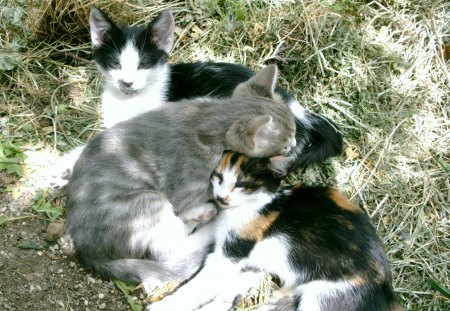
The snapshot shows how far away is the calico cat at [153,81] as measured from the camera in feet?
13.1

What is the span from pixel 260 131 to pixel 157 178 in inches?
32.3

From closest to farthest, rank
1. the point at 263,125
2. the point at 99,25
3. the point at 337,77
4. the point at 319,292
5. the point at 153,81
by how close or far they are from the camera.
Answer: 1. the point at 263,125
2. the point at 319,292
3. the point at 99,25
4. the point at 153,81
5. the point at 337,77

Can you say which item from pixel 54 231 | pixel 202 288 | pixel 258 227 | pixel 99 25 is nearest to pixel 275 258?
pixel 258 227

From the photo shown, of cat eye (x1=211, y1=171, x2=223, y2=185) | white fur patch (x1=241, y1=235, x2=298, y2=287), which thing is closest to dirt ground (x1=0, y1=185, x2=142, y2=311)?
white fur patch (x1=241, y1=235, x2=298, y2=287)

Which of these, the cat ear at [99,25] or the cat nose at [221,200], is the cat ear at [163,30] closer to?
the cat ear at [99,25]

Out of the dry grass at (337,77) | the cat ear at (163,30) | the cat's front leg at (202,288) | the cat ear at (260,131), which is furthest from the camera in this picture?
the dry grass at (337,77)

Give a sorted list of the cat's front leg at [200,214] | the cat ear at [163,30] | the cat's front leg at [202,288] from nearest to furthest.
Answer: the cat's front leg at [202,288] → the cat's front leg at [200,214] → the cat ear at [163,30]

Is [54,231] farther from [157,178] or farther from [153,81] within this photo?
[153,81]

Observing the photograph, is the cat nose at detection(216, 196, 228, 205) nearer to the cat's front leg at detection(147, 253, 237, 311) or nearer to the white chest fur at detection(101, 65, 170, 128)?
the cat's front leg at detection(147, 253, 237, 311)

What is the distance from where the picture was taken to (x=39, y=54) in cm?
461

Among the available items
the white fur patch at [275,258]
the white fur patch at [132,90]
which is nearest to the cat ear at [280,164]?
the white fur patch at [275,258]

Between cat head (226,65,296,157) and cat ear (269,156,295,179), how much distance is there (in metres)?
0.13

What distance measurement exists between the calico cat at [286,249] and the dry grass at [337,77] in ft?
2.33

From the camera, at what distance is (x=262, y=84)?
3834 millimetres
